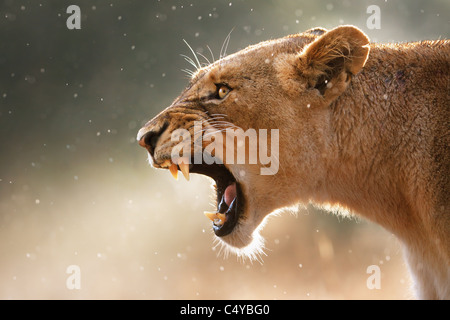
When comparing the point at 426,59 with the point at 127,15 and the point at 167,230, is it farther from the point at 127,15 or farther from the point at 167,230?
the point at 127,15

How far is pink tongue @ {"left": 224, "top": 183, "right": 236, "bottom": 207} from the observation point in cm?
363

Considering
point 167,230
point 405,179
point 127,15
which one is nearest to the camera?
point 405,179

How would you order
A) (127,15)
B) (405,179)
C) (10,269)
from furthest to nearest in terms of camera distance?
(127,15)
(10,269)
(405,179)

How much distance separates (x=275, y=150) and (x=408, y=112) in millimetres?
676

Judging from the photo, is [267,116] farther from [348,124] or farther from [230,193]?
[230,193]

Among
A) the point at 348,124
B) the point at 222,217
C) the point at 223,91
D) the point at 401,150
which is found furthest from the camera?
the point at 222,217

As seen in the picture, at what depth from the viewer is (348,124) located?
3.19m

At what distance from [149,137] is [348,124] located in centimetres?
103

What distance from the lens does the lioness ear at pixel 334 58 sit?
10.3 ft

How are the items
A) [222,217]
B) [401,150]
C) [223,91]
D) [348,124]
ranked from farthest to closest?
[222,217]
[223,91]
[348,124]
[401,150]

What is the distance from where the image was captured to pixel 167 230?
34.0 feet

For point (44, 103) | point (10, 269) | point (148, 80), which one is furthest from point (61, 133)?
point (10, 269)

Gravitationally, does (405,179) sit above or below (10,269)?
below

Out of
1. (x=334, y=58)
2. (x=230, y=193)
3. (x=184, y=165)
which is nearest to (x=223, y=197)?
(x=230, y=193)
